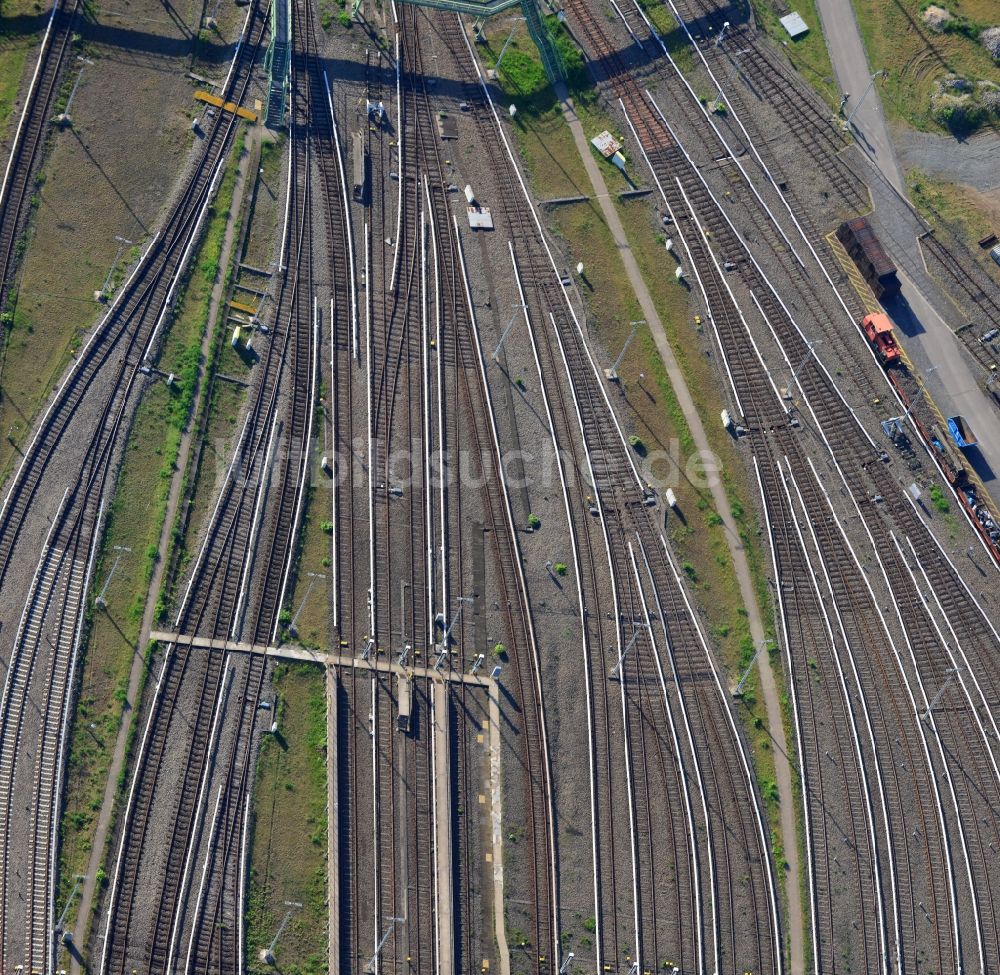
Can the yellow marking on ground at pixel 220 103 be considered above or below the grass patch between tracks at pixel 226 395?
above

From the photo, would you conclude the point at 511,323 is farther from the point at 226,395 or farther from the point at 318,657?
the point at 318,657

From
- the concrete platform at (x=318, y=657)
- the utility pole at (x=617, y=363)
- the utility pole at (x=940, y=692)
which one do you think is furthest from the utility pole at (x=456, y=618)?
the utility pole at (x=940, y=692)

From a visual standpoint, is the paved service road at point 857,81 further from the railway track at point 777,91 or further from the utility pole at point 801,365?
the utility pole at point 801,365

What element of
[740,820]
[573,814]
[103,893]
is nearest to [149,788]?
[103,893]

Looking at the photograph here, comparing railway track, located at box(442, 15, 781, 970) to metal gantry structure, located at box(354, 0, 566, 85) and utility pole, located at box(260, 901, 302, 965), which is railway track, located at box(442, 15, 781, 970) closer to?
metal gantry structure, located at box(354, 0, 566, 85)

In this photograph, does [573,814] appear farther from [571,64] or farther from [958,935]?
[571,64]

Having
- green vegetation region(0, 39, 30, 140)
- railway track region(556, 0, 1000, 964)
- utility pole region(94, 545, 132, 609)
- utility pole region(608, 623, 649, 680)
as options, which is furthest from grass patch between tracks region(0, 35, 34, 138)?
utility pole region(608, 623, 649, 680)
